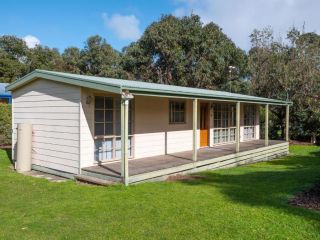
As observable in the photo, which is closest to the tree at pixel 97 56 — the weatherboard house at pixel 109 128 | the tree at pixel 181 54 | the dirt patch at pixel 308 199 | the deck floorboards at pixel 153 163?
the tree at pixel 181 54

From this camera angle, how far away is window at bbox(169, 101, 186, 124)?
12.2m

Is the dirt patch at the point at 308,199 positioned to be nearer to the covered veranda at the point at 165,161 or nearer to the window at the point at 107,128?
the covered veranda at the point at 165,161

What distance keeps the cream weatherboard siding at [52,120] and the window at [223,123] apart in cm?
777

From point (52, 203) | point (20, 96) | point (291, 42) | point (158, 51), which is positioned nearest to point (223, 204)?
point (52, 203)

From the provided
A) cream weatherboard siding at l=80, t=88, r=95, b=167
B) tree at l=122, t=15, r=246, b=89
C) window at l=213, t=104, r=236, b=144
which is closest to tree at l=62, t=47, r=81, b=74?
tree at l=122, t=15, r=246, b=89

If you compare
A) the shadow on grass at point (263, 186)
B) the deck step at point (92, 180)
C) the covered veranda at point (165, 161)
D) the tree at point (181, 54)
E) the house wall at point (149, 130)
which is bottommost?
A: the shadow on grass at point (263, 186)

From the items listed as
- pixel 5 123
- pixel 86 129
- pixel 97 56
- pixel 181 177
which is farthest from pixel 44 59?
pixel 181 177

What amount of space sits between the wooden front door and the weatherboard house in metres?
1.30

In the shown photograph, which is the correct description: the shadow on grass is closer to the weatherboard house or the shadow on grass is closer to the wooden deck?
the wooden deck

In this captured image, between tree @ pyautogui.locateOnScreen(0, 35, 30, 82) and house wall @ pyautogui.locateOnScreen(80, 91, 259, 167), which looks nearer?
house wall @ pyautogui.locateOnScreen(80, 91, 259, 167)

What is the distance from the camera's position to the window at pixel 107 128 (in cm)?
920

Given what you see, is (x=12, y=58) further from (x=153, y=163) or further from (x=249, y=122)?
(x=153, y=163)

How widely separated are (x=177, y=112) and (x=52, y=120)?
487 centimetres

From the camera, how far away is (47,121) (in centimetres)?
967
